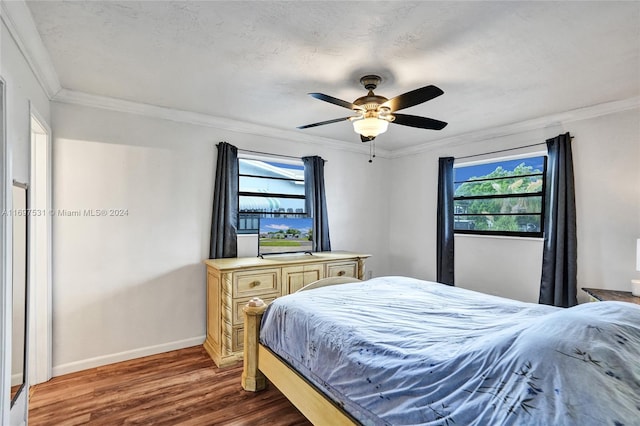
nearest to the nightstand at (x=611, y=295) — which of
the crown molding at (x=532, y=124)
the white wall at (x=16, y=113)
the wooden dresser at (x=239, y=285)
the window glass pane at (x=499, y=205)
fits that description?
the window glass pane at (x=499, y=205)

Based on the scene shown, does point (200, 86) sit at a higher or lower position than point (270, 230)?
higher

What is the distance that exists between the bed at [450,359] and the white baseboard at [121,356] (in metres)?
1.43

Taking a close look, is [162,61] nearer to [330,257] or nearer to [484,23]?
[484,23]

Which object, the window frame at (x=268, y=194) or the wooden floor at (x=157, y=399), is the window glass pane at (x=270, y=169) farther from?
the wooden floor at (x=157, y=399)

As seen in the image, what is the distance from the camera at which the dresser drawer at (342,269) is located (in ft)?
12.5

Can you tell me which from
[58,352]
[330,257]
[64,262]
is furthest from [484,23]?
[58,352]

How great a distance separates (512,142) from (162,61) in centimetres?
383

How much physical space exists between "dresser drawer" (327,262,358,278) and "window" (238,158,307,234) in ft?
2.91

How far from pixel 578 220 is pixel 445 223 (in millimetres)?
1447

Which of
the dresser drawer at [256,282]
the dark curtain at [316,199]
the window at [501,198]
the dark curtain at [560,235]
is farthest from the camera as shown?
the dark curtain at [316,199]

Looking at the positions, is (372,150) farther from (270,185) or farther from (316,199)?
(270,185)

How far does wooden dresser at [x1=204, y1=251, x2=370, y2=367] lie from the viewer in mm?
3070

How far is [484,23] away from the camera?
1.81m

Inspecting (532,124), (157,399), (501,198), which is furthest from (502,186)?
(157,399)
